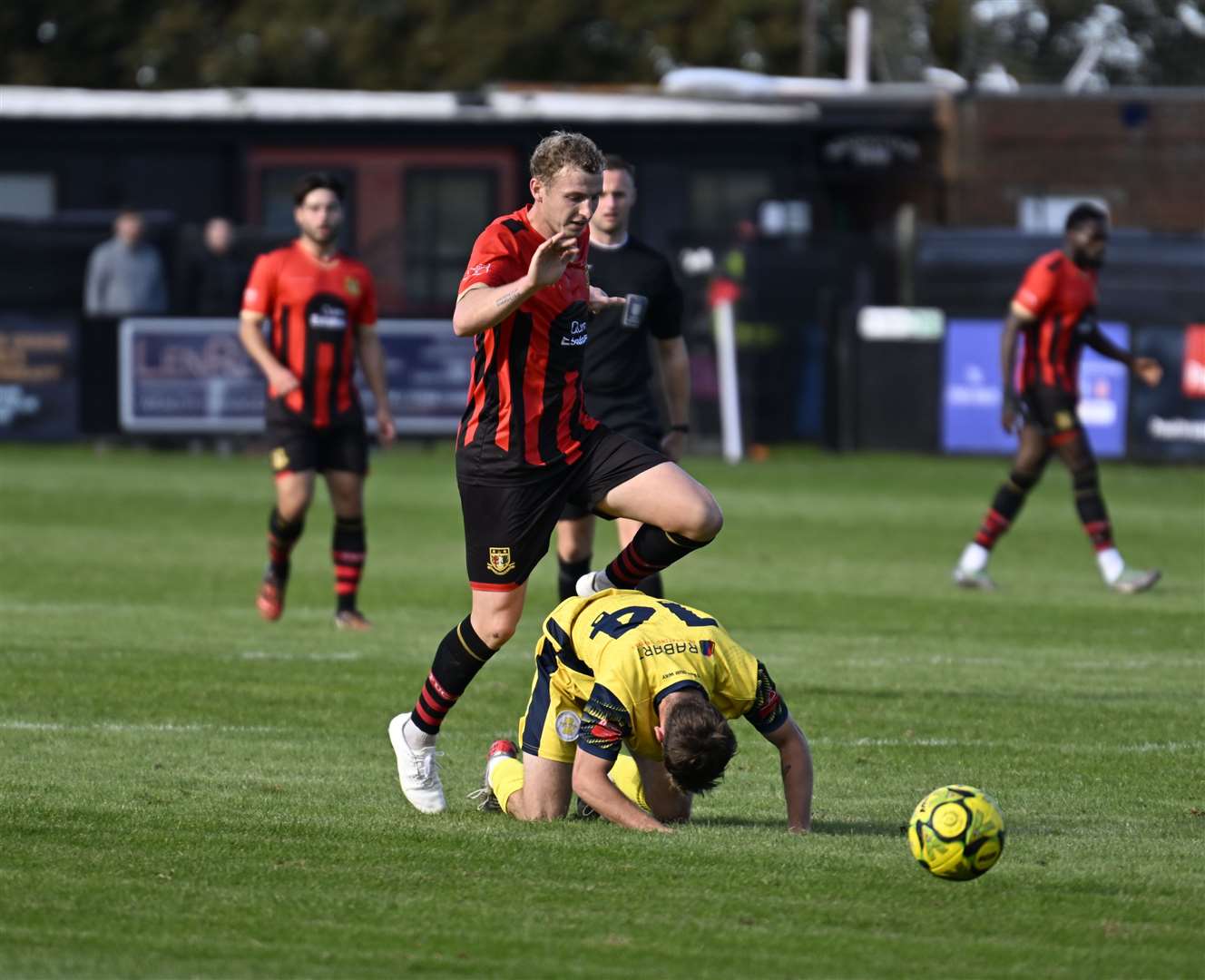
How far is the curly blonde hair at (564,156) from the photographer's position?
7.16 m

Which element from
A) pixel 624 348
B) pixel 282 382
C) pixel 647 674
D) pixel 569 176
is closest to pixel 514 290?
pixel 569 176

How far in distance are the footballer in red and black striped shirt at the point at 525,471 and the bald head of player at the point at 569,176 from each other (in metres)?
0.15

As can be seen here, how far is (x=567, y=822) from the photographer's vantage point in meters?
7.04

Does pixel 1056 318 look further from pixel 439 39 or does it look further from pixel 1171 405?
pixel 439 39

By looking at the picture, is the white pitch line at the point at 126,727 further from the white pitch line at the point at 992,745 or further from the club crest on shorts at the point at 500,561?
the white pitch line at the point at 992,745

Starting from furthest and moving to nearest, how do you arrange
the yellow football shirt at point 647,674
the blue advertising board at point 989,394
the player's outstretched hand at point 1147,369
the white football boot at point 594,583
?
1. the blue advertising board at point 989,394
2. the player's outstretched hand at point 1147,369
3. the white football boot at point 594,583
4. the yellow football shirt at point 647,674

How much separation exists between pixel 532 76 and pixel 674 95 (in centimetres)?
1592

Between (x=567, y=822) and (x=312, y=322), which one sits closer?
(x=567, y=822)

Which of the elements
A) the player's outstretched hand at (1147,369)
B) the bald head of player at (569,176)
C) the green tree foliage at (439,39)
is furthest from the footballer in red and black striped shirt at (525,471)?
the green tree foliage at (439,39)

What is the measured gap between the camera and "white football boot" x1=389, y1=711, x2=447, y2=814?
24.0 ft

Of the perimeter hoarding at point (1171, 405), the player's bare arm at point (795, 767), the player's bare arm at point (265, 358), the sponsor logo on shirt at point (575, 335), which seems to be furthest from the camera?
the perimeter hoarding at point (1171, 405)

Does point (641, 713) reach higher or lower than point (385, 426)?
lower

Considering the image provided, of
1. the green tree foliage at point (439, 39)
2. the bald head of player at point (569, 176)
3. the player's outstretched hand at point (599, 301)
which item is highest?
the green tree foliage at point (439, 39)

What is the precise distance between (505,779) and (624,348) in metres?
3.58
